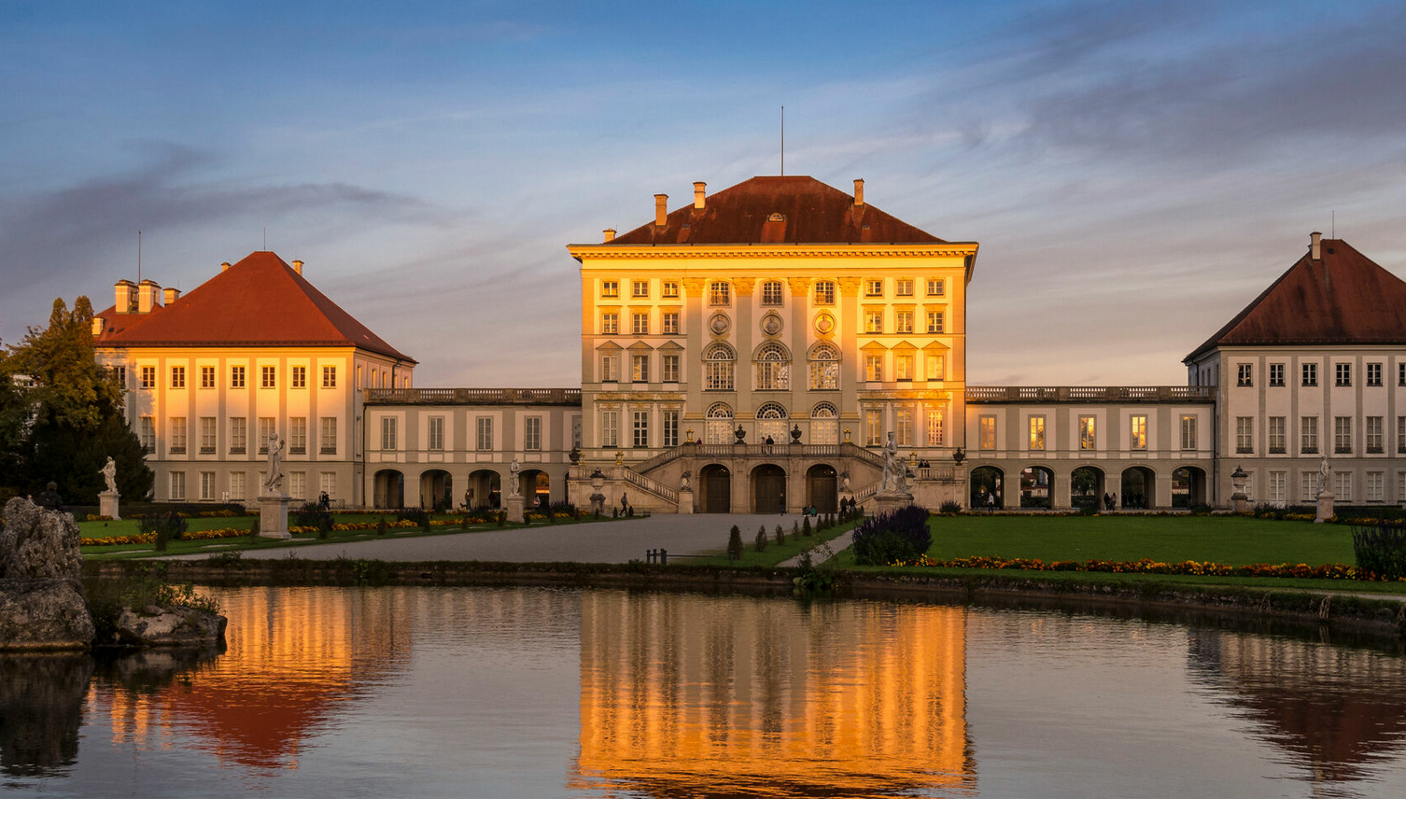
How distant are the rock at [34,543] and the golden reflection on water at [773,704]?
5.89m

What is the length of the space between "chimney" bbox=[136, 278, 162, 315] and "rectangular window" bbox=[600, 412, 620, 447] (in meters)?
27.6

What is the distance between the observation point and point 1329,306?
68.3 m

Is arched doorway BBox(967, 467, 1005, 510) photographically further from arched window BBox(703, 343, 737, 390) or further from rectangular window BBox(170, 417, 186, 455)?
rectangular window BBox(170, 417, 186, 455)

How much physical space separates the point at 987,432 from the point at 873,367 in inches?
269

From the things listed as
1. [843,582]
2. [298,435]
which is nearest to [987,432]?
[298,435]

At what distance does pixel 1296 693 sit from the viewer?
1306 centimetres

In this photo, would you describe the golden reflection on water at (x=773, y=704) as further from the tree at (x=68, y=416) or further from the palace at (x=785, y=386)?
the palace at (x=785, y=386)

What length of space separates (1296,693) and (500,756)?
755cm

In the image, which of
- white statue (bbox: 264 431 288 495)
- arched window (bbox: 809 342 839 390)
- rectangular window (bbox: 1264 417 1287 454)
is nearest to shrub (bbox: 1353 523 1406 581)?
white statue (bbox: 264 431 288 495)

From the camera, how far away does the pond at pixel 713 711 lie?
939cm

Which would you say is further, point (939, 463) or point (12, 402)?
point (939, 463)

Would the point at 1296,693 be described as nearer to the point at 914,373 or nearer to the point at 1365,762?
the point at 1365,762

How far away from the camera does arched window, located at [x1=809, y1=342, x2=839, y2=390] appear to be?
226 feet

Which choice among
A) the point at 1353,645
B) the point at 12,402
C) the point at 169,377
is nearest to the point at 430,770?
the point at 1353,645
